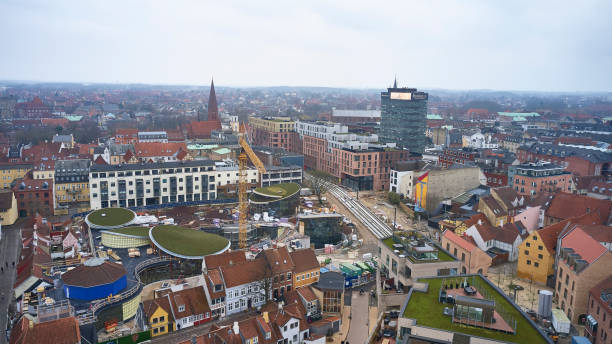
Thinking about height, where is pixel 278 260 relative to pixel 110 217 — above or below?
above

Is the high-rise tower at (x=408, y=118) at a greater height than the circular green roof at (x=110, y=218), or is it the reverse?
the high-rise tower at (x=408, y=118)

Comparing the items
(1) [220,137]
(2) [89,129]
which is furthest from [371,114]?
(2) [89,129]

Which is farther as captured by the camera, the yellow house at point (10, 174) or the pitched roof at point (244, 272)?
the yellow house at point (10, 174)

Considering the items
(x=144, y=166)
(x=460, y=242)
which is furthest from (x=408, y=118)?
(x=460, y=242)

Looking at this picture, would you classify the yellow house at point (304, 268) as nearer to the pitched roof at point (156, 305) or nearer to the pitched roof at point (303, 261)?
the pitched roof at point (303, 261)

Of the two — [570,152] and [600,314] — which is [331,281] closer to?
[600,314]

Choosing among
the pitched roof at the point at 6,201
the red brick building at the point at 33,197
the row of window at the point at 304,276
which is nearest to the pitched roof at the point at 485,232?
the row of window at the point at 304,276

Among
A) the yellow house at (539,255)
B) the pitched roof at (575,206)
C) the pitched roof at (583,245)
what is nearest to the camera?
the pitched roof at (583,245)
